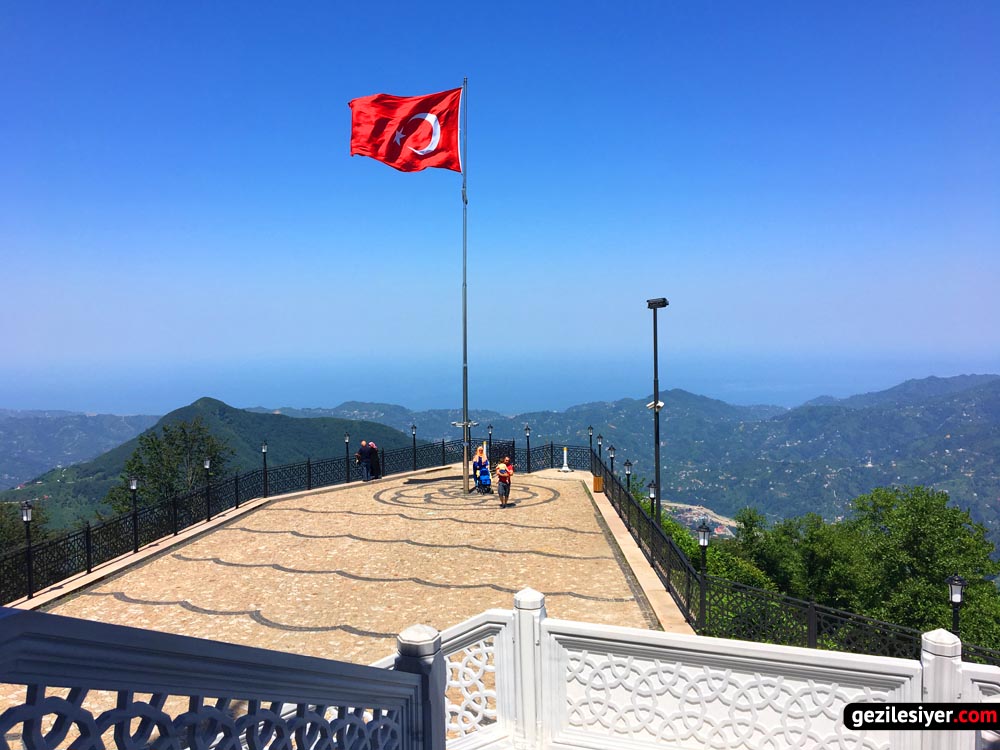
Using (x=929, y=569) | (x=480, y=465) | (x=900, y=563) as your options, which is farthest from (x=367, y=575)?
(x=900, y=563)

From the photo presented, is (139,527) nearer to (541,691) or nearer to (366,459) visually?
(366,459)

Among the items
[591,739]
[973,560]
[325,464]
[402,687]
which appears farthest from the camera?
[973,560]

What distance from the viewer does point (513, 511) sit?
18.9 metres

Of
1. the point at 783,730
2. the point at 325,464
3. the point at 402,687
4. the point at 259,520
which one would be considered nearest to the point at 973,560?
the point at 325,464

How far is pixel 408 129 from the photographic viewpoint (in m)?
19.6

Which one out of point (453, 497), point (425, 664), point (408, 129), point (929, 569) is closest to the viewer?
point (425, 664)

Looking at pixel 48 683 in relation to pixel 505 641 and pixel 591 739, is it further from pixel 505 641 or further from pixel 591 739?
pixel 591 739

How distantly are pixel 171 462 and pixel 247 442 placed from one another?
288 ft

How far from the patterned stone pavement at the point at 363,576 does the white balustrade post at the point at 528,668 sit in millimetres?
4533

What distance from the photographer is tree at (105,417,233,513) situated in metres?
45.3

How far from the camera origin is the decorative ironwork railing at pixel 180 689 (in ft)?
5.35

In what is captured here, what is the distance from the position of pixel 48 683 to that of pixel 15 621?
218mm

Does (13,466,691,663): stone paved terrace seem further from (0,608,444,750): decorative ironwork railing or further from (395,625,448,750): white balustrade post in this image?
(0,608,444,750): decorative ironwork railing

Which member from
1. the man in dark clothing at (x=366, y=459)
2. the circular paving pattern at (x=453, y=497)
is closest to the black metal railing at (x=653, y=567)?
the man in dark clothing at (x=366, y=459)
